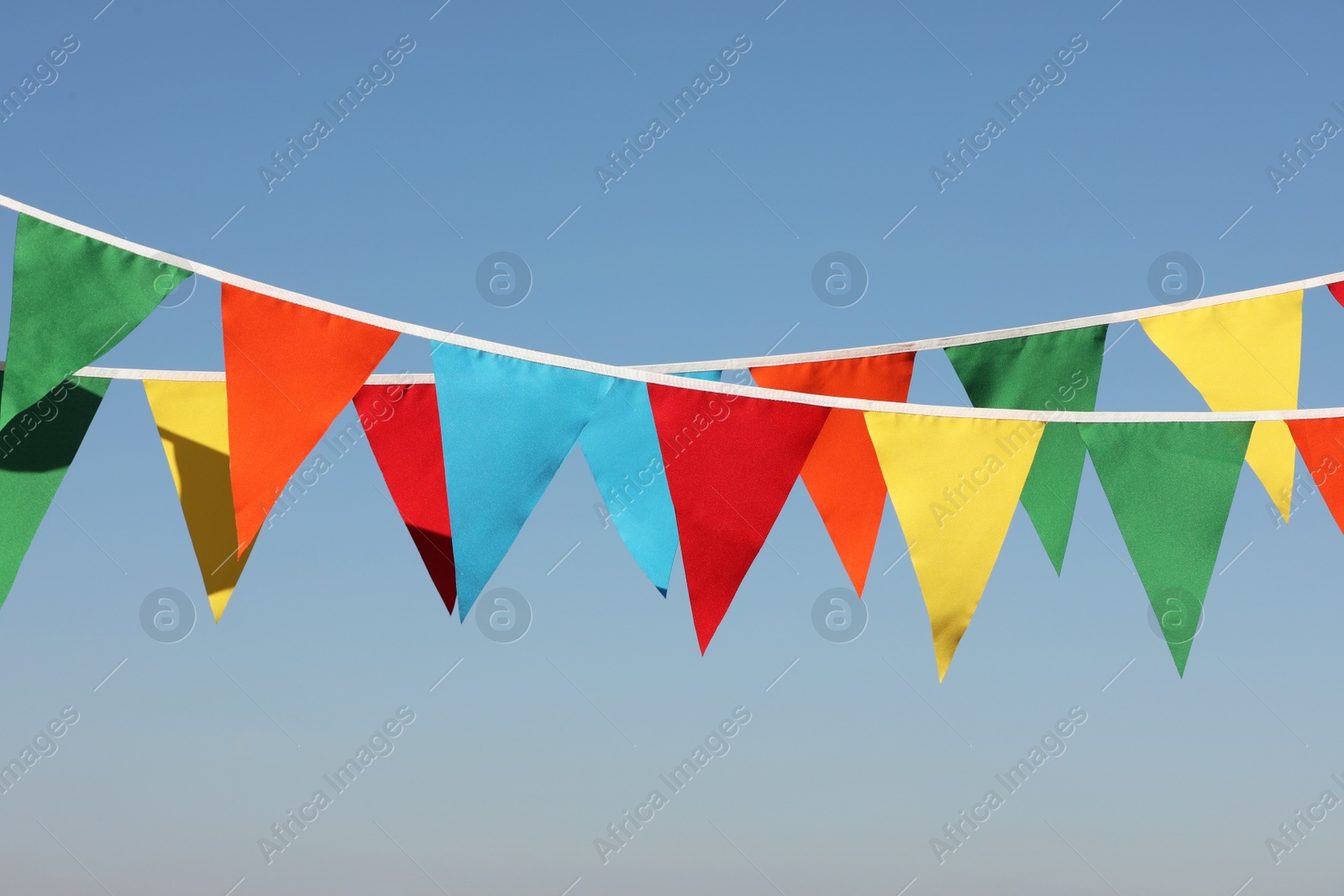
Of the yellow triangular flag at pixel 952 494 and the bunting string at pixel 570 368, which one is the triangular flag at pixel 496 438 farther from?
the yellow triangular flag at pixel 952 494

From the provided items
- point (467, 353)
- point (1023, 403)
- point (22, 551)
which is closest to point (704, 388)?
point (467, 353)

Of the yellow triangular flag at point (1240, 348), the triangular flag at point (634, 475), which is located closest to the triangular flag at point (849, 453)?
the triangular flag at point (634, 475)

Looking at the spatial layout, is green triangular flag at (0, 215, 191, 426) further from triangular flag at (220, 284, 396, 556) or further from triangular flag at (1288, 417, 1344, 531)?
triangular flag at (1288, 417, 1344, 531)

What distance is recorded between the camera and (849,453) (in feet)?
12.5

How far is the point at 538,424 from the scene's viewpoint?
352cm

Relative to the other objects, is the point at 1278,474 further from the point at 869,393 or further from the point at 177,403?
the point at 177,403

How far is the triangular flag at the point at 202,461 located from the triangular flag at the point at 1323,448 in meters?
3.45

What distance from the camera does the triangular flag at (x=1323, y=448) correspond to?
3740 mm

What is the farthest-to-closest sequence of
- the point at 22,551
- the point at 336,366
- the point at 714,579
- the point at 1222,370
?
the point at 1222,370 → the point at 22,551 → the point at 714,579 → the point at 336,366

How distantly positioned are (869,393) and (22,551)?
309 cm

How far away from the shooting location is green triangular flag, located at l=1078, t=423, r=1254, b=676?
370cm

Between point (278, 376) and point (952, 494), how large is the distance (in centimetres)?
199

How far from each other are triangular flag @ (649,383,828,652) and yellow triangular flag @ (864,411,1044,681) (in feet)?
0.87

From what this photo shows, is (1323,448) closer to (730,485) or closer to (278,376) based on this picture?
(730,485)
